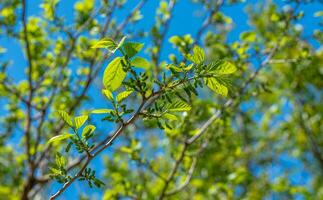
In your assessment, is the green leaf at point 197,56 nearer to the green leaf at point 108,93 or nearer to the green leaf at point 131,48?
the green leaf at point 131,48

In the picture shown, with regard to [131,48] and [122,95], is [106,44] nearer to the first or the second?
[131,48]

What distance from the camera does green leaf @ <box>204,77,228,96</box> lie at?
5.49 ft

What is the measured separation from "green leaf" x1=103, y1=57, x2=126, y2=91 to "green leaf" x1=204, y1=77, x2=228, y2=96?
1.07 feet

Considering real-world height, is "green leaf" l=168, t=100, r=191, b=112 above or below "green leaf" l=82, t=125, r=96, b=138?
below

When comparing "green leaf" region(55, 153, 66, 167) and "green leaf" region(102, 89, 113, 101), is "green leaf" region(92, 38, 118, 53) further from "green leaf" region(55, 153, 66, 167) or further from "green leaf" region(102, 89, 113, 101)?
"green leaf" region(55, 153, 66, 167)

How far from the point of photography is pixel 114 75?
1.62 m

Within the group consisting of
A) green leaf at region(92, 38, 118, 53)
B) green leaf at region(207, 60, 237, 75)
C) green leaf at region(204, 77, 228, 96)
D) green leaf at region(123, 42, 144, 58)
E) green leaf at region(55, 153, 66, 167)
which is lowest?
green leaf at region(204, 77, 228, 96)

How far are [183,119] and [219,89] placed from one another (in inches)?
95.0

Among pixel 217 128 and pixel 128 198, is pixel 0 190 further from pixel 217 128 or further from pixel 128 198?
pixel 217 128

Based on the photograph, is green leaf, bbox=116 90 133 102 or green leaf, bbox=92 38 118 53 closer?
green leaf, bbox=92 38 118 53

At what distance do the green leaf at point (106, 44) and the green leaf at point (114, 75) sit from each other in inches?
1.8

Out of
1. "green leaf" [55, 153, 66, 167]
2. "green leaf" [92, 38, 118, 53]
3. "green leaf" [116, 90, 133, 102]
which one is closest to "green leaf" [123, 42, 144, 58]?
"green leaf" [92, 38, 118, 53]

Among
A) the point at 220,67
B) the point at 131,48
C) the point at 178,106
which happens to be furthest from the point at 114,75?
the point at 220,67

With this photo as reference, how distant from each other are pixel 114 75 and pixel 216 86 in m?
0.39
